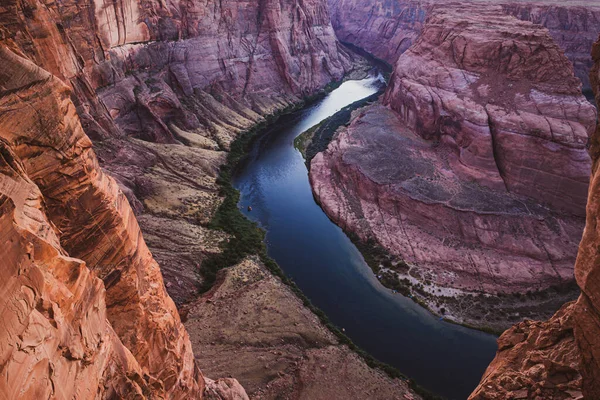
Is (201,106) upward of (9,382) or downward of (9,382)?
downward

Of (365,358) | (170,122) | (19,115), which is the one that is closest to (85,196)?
(19,115)

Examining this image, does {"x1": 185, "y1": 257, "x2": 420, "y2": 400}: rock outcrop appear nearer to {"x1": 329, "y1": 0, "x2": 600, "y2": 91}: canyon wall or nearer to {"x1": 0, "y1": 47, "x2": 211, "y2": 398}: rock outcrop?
{"x1": 0, "y1": 47, "x2": 211, "y2": 398}: rock outcrop

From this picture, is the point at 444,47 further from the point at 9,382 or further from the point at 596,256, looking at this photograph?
the point at 9,382

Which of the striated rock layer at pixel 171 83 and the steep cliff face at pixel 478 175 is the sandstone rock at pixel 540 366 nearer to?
the striated rock layer at pixel 171 83

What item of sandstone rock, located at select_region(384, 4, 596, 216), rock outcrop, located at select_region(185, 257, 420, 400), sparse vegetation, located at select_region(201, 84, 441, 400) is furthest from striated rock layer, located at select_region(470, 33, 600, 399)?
sandstone rock, located at select_region(384, 4, 596, 216)

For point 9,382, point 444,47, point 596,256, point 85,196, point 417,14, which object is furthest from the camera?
point 417,14

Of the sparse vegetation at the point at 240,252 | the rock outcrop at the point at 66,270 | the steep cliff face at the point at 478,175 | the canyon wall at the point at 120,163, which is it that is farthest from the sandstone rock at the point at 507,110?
the rock outcrop at the point at 66,270

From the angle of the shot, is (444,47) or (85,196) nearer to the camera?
(85,196)

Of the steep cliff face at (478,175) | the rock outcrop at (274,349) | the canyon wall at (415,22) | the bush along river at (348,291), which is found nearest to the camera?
the rock outcrop at (274,349)
